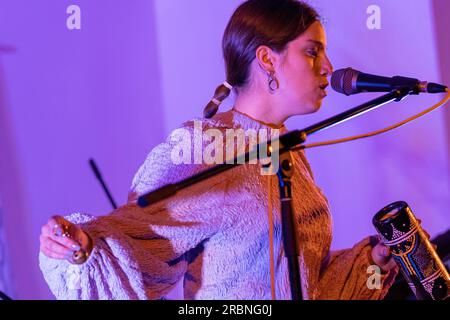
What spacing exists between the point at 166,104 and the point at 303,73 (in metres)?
0.93


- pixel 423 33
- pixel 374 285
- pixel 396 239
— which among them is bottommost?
pixel 374 285

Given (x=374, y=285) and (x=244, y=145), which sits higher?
(x=244, y=145)

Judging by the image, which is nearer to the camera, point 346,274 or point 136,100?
point 346,274

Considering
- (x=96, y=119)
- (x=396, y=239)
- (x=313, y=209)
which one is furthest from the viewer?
(x=96, y=119)

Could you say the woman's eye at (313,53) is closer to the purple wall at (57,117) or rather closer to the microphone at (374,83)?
the microphone at (374,83)

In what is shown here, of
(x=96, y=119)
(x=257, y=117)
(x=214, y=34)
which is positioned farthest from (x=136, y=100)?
(x=257, y=117)

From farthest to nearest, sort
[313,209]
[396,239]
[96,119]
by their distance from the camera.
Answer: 1. [96,119]
2. [313,209]
3. [396,239]

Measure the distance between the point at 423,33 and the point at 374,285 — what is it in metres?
1.05

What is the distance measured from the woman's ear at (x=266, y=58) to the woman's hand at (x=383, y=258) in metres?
0.45

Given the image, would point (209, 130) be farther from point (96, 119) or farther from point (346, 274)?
point (96, 119)

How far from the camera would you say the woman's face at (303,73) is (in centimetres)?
141

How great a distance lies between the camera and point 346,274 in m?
1.50

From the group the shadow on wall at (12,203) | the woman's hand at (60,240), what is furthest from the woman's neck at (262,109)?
the shadow on wall at (12,203)

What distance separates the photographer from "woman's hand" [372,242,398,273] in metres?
1.48
